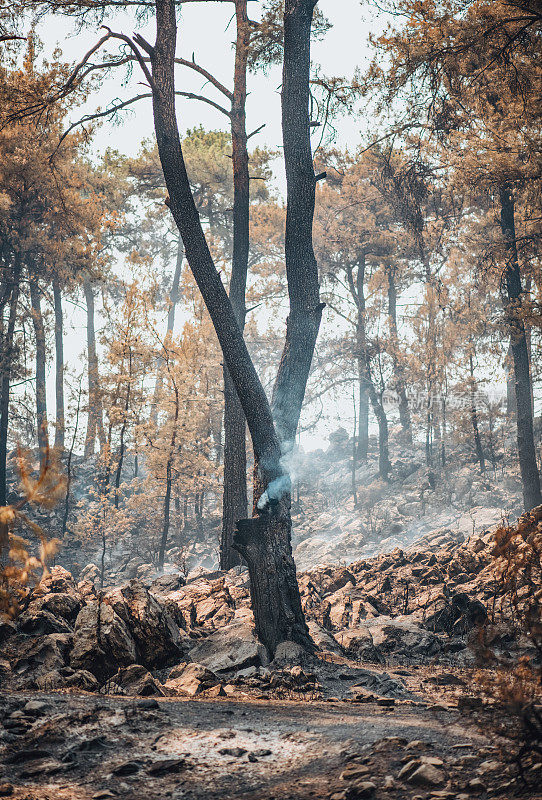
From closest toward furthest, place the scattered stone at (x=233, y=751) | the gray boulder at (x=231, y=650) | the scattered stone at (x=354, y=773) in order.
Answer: the scattered stone at (x=354, y=773)
the scattered stone at (x=233, y=751)
the gray boulder at (x=231, y=650)

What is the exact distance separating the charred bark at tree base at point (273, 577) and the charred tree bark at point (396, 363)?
1689 cm

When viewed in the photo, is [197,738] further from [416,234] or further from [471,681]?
[416,234]

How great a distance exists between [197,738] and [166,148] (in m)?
5.56

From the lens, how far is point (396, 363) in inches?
878

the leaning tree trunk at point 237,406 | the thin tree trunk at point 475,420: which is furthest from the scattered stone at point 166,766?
the thin tree trunk at point 475,420

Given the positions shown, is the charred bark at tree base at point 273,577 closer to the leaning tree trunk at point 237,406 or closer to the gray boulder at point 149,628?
the gray boulder at point 149,628

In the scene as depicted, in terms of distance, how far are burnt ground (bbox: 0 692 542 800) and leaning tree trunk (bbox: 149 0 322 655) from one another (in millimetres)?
1942

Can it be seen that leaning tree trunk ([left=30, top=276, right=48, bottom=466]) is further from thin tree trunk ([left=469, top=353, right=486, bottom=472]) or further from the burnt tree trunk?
thin tree trunk ([left=469, top=353, right=486, bottom=472])

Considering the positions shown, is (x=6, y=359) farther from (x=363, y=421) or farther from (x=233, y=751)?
(x=233, y=751)

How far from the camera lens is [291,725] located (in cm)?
349

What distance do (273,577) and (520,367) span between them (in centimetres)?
910

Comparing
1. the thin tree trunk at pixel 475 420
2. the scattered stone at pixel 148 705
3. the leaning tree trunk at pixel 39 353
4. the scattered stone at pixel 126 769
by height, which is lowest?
the scattered stone at pixel 148 705

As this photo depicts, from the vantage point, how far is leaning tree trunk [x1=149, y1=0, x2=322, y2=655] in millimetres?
5793

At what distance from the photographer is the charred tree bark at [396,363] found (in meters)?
22.4
